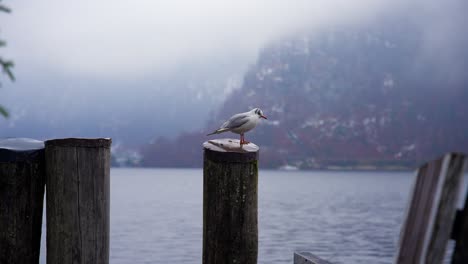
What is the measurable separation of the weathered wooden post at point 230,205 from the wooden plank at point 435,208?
8.93 ft

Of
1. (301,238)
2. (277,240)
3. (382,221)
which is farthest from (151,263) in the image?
(382,221)

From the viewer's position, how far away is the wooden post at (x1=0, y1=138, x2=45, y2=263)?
6.04 meters

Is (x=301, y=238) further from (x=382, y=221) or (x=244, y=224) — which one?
(x=244, y=224)

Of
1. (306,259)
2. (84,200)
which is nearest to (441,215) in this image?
(306,259)

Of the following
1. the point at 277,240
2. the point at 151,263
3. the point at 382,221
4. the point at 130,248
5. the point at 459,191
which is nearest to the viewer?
the point at 459,191

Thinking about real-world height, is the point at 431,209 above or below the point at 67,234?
above

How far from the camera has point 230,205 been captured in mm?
5695

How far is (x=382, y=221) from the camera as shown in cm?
9356

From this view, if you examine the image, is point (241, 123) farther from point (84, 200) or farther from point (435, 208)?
point (435, 208)

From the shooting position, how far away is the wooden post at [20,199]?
604cm

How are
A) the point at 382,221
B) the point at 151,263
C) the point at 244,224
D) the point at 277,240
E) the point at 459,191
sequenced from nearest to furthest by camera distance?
the point at 459,191 → the point at 244,224 → the point at 151,263 → the point at 277,240 → the point at 382,221

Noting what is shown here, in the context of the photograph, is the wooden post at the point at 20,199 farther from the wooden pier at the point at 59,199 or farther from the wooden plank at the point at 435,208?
the wooden plank at the point at 435,208

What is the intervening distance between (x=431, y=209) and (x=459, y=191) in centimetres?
19

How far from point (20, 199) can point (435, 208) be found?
437 centimetres
